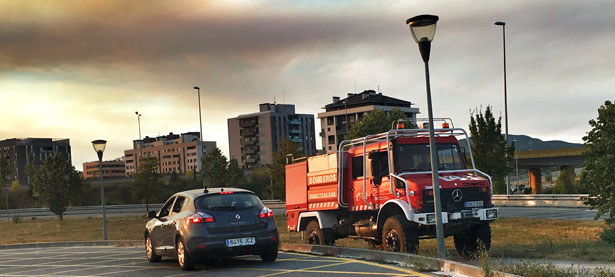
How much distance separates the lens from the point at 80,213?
63906 millimetres

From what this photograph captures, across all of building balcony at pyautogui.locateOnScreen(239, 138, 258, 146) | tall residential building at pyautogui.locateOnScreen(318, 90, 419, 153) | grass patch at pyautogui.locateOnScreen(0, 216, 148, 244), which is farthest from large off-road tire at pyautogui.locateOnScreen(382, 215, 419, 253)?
building balcony at pyautogui.locateOnScreen(239, 138, 258, 146)

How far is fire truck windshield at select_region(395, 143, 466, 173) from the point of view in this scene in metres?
14.2

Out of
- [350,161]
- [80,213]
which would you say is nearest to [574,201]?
[350,161]

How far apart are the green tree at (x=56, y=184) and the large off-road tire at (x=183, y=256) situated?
42.3m

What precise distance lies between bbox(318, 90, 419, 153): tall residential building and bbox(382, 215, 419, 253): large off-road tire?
111 meters

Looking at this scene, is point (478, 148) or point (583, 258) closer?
point (583, 258)

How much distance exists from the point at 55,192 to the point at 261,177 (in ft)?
128

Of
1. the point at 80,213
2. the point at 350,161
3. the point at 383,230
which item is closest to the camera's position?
the point at 383,230

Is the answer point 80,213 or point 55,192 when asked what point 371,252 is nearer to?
point 55,192

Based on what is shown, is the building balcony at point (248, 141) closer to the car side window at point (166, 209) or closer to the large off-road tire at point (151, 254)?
the large off-road tire at point (151, 254)

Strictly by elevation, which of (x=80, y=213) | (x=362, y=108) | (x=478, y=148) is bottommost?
(x=80, y=213)

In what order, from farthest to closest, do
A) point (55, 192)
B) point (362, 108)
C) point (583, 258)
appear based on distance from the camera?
point (362, 108) → point (55, 192) → point (583, 258)

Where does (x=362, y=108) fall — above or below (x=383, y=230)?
above

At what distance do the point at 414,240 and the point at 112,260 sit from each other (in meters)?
7.53
